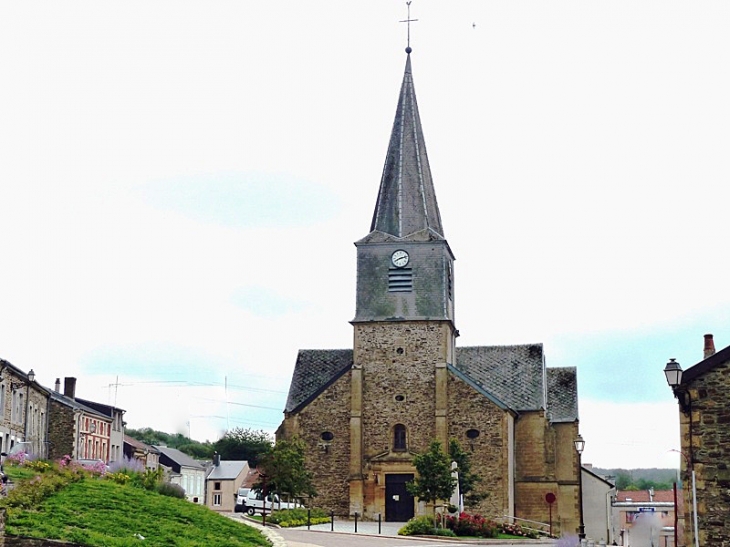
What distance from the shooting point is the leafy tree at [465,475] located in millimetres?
44688

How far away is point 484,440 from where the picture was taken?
46.7 m

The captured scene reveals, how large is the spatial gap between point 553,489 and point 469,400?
6.86 metres

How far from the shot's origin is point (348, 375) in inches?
1932

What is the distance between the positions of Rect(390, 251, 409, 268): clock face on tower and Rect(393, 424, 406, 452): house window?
304 inches

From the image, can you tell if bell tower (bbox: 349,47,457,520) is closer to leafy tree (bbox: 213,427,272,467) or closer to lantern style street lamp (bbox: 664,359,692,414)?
lantern style street lamp (bbox: 664,359,692,414)

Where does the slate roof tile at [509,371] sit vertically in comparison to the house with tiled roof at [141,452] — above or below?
above

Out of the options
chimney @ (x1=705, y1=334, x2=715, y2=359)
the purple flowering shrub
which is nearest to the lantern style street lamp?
chimney @ (x1=705, y1=334, x2=715, y2=359)

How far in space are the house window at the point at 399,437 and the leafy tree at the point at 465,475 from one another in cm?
240

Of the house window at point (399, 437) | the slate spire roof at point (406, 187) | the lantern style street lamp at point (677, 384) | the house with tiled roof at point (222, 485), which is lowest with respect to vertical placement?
the house with tiled roof at point (222, 485)

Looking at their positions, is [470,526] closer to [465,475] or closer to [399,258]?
[465,475]

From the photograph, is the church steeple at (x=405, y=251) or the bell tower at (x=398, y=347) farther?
the church steeple at (x=405, y=251)

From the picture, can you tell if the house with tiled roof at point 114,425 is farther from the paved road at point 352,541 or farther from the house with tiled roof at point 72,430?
the paved road at point 352,541

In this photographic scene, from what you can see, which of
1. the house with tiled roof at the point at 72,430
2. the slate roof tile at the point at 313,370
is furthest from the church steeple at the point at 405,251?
the house with tiled roof at the point at 72,430

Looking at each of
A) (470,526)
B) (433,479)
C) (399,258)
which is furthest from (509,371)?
(470,526)
